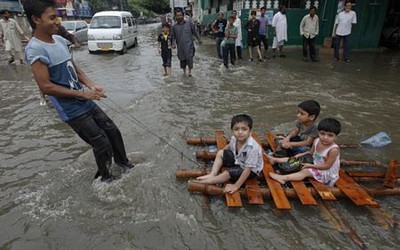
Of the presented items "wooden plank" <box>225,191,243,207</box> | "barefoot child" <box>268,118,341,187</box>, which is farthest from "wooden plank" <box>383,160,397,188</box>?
"wooden plank" <box>225,191,243,207</box>

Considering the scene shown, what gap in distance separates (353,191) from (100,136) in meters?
2.80

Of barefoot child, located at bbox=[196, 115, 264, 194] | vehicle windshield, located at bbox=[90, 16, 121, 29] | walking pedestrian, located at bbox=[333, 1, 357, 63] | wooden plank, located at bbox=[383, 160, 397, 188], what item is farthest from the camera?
vehicle windshield, located at bbox=[90, 16, 121, 29]

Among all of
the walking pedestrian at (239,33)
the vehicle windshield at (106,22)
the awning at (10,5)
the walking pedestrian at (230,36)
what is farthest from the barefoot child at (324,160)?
the awning at (10,5)

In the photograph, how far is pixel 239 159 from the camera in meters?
3.61

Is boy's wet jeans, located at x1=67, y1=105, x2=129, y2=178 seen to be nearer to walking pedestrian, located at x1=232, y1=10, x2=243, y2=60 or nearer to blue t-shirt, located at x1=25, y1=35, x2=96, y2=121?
blue t-shirt, located at x1=25, y1=35, x2=96, y2=121

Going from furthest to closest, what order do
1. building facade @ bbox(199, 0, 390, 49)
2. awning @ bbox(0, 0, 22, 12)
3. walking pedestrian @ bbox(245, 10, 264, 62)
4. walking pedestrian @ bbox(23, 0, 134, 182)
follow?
awning @ bbox(0, 0, 22, 12) → building facade @ bbox(199, 0, 390, 49) → walking pedestrian @ bbox(245, 10, 264, 62) → walking pedestrian @ bbox(23, 0, 134, 182)

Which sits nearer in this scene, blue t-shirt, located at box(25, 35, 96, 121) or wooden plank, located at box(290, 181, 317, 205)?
blue t-shirt, located at box(25, 35, 96, 121)

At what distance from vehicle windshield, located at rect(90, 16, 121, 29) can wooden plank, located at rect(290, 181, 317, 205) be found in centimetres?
1287

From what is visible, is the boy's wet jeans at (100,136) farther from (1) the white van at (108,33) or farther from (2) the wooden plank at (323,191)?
(1) the white van at (108,33)

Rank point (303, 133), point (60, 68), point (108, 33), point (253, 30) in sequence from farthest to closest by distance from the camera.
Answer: point (108, 33) < point (253, 30) < point (303, 133) < point (60, 68)

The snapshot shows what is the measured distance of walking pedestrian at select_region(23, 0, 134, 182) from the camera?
9.21ft

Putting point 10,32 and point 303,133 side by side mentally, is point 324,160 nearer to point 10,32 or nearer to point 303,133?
point 303,133

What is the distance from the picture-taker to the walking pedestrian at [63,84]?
281 centimetres

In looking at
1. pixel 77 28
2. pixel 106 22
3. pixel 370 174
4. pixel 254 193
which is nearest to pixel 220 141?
pixel 254 193
